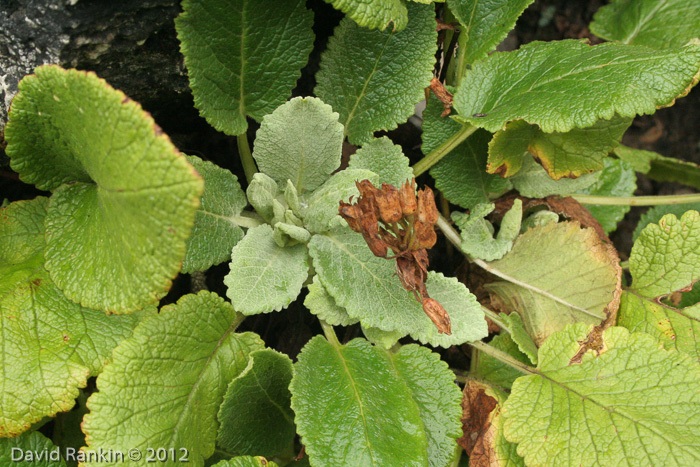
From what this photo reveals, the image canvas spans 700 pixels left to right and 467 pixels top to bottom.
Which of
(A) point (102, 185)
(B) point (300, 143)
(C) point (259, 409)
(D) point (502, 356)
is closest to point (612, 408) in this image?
(D) point (502, 356)

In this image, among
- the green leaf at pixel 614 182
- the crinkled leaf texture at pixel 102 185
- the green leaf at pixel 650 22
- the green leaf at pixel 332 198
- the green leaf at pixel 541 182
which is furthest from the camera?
the green leaf at pixel 614 182

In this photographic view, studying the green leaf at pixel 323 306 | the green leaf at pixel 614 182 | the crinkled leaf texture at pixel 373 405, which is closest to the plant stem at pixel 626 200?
the green leaf at pixel 614 182

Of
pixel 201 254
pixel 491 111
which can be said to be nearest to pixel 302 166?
pixel 201 254

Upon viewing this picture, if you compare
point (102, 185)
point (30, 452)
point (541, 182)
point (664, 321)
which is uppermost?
point (102, 185)

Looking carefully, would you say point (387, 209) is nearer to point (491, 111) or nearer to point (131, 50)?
point (491, 111)

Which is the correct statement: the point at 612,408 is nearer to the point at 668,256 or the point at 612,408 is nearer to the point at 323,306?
the point at 668,256

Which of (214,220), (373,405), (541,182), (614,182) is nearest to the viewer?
(373,405)

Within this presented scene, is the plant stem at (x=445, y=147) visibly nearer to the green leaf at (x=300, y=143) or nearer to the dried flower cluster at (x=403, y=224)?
the green leaf at (x=300, y=143)
